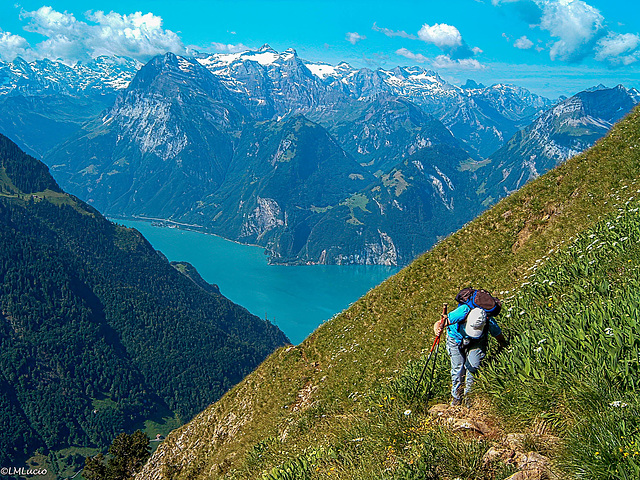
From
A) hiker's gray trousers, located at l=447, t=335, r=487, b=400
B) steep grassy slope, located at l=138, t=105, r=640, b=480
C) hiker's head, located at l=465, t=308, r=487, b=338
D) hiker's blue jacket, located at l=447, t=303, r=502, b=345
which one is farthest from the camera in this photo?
hiker's blue jacket, located at l=447, t=303, r=502, b=345

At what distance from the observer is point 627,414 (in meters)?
6.03

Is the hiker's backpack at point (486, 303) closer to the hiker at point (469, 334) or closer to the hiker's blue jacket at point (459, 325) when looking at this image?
the hiker at point (469, 334)

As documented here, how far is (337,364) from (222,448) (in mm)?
10086

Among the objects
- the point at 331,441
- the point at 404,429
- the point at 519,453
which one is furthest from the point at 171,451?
the point at 519,453

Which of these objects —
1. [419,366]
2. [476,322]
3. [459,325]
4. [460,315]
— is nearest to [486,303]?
[476,322]

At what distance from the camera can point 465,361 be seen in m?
9.77

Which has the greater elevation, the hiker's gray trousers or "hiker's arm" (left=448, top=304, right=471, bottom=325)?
"hiker's arm" (left=448, top=304, right=471, bottom=325)

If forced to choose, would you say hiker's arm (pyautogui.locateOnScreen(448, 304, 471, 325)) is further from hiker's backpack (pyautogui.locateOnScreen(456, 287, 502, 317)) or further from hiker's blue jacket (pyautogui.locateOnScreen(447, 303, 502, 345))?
hiker's backpack (pyautogui.locateOnScreen(456, 287, 502, 317))

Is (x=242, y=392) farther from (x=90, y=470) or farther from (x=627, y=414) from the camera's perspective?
(x=90, y=470)

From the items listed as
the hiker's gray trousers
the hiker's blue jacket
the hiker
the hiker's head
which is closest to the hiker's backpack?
the hiker

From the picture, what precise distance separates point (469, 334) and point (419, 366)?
300 cm

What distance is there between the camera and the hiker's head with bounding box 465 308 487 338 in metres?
9.29

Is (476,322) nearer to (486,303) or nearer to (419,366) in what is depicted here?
(486,303)

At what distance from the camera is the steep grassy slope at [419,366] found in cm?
770
